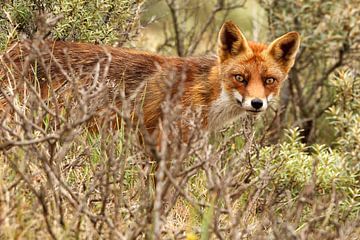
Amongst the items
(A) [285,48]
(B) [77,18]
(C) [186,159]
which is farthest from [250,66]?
(C) [186,159]

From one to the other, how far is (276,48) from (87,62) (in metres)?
1.68

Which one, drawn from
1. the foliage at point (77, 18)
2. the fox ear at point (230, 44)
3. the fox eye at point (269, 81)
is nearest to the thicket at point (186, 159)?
the foliage at point (77, 18)

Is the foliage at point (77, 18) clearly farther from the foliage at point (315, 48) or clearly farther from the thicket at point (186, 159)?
the foliage at point (315, 48)

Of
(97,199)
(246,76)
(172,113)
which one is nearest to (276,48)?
(246,76)

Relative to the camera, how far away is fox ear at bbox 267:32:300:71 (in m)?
7.07

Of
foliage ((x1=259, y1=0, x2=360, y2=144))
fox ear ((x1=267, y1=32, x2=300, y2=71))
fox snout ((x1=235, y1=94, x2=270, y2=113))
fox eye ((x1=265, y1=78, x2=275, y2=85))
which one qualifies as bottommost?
foliage ((x1=259, y1=0, x2=360, y2=144))

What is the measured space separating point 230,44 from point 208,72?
317 millimetres

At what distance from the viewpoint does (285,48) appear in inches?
282

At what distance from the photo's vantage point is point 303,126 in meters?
10.7

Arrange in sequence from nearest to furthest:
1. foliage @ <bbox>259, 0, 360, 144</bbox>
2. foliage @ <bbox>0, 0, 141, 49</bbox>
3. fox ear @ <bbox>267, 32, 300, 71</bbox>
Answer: foliage @ <bbox>0, 0, 141, 49</bbox>
fox ear @ <bbox>267, 32, 300, 71</bbox>
foliage @ <bbox>259, 0, 360, 144</bbox>

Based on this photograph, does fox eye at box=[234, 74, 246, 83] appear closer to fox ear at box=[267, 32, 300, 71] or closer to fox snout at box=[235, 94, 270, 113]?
fox snout at box=[235, 94, 270, 113]

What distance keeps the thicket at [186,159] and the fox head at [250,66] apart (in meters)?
0.33

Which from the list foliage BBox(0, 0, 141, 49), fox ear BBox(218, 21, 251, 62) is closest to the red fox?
fox ear BBox(218, 21, 251, 62)

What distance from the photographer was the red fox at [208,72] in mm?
6785
